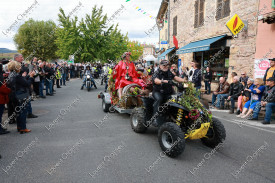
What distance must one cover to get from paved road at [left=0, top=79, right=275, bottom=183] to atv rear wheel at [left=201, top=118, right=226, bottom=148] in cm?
15

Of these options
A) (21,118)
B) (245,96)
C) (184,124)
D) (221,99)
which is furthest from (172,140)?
(221,99)

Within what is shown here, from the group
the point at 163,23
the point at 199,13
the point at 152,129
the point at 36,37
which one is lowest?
the point at 152,129

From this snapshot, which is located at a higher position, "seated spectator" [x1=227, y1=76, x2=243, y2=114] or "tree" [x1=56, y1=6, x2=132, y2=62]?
"tree" [x1=56, y1=6, x2=132, y2=62]

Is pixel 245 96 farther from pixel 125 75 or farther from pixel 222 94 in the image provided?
pixel 125 75

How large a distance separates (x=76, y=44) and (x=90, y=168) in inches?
1141

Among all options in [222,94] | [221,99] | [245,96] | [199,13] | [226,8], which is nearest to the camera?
[245,96]

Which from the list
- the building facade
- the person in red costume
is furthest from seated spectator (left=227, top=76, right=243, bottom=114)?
the building facade

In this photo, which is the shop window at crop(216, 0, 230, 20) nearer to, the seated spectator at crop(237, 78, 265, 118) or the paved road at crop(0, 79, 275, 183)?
the seated spectator at crop(237, 78, 265, 118)

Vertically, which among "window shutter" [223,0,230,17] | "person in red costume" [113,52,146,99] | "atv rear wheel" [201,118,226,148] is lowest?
"atv rear wheel" [201,118,226,148]

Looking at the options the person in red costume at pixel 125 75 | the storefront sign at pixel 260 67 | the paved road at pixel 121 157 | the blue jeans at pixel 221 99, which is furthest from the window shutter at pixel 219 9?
the paved road at pixel 121 157

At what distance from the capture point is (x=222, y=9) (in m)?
12.0

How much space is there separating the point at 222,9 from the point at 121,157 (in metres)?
11.6

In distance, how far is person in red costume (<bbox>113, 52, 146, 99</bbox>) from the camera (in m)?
6.56

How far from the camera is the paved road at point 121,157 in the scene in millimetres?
3086
